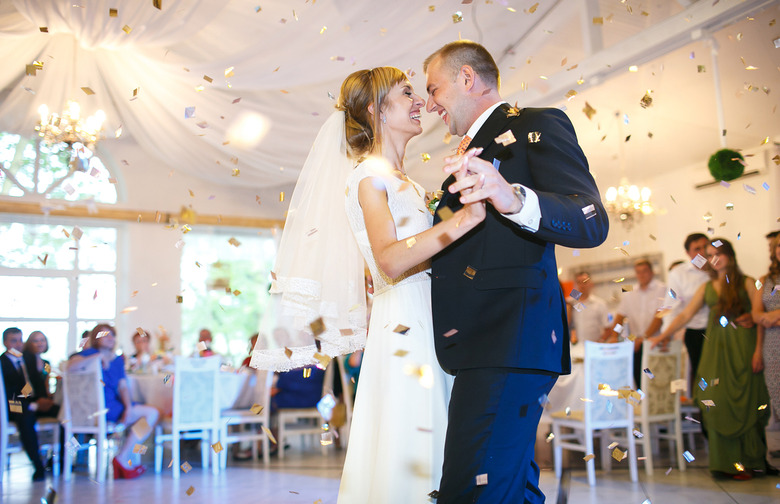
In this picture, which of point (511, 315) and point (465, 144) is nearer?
point (511, 315)

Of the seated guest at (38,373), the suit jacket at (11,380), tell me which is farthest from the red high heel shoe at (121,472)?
the seated guest at (38,373)

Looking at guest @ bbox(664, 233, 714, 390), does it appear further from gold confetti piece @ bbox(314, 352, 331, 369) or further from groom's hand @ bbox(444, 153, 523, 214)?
groom's hand @ bbox(444, 153, 523, 214)

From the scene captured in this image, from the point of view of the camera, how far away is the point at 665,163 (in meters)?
9.93

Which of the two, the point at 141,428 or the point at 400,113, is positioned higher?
the point at 400,113

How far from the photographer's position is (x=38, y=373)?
596cm

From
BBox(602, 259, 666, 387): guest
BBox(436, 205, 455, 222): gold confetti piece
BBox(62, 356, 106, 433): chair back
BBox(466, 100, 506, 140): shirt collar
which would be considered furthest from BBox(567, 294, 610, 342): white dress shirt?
BBox(436, 205, 455, 222): gold confetti piece

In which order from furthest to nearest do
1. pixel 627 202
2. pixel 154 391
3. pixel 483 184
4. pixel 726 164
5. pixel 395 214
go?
1. pixel 627 202
2. pixel 726 164
3. pixel 154 391
4. pixel 395 214
5. pixel 483 184

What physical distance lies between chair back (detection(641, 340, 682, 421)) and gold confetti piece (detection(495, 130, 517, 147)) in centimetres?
382

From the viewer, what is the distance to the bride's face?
2246mm

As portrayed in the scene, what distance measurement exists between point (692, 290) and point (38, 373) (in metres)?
5.92

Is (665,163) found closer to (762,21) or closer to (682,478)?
(762,21)

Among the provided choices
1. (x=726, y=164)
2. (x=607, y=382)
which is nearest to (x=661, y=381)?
(x=607, y=382)

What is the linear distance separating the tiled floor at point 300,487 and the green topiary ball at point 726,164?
8.38ft

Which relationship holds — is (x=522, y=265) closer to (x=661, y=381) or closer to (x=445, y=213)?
(x=445, y=213)
